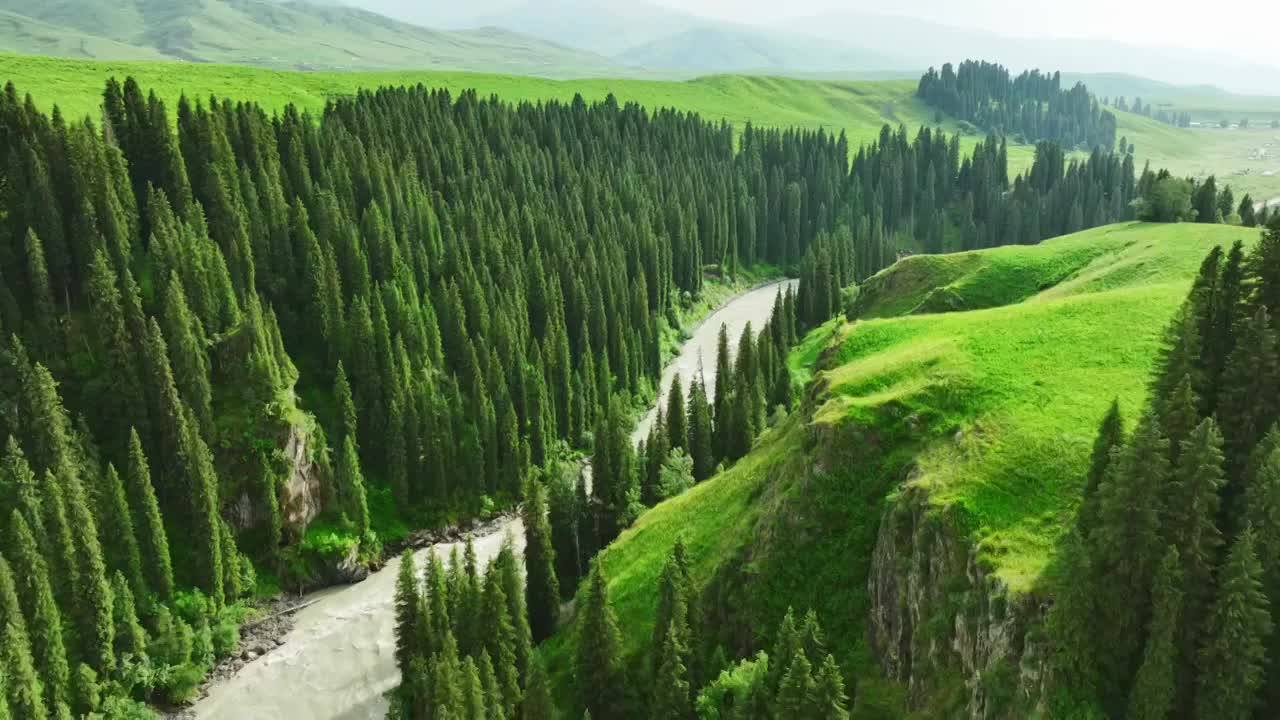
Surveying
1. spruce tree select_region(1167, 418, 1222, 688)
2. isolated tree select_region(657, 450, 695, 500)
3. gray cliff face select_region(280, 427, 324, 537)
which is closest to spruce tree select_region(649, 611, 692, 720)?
spruce tree select_region(1167, 418, 1222, 688)

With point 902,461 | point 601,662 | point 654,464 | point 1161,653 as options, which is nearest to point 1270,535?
point 1161,653

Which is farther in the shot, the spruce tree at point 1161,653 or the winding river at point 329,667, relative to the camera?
the winding river at point 329,667

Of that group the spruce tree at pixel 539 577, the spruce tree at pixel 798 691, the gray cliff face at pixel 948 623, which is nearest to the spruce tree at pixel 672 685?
the spruce tree at pixel 798 691

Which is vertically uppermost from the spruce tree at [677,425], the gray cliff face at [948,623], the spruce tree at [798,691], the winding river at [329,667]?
the gray cliff face at [948,623]

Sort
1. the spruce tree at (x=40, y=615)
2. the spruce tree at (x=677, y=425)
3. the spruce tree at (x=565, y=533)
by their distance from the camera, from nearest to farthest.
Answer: the spruce tree at (x=40, y=615)
the spruce tree at (x=565, y=533)
the spruce tree at (x=677, y=425)

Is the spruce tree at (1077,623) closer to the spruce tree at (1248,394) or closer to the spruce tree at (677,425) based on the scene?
the spruce tree at (1248,394)

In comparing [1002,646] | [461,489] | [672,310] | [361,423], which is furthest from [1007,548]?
[672,310]

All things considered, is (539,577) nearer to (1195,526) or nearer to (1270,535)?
(1195,526)

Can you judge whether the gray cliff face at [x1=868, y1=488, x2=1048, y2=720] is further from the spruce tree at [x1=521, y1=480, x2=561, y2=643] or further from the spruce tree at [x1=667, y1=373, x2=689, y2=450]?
the spruce tree at [x1=667, y1=373, x2=689, y2=450]
